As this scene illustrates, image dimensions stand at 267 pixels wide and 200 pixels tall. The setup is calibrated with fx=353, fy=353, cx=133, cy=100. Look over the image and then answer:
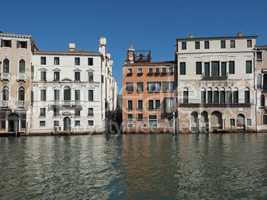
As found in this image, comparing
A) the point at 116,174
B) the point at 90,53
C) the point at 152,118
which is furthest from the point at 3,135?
the point at 116,174

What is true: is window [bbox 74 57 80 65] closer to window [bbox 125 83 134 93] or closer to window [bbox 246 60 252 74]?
window [bbox 125 83 134 93]

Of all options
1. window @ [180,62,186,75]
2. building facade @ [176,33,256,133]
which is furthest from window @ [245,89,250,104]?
window @ [180,62,186,75]

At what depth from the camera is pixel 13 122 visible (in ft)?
166

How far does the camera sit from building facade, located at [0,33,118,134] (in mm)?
50094

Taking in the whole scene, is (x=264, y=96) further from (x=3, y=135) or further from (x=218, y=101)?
(x=3, y=135)

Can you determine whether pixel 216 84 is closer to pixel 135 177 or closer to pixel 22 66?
pixel 22 66

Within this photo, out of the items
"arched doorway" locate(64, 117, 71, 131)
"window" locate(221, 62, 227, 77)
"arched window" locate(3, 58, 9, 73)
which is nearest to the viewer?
"arched window" locate(3, 58, 9, 73)

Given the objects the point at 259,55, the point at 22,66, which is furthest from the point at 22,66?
the point at 259,55

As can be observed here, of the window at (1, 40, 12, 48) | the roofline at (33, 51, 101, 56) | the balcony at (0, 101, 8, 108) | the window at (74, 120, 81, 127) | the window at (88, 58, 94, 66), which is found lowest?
the window at (74, 120, 81, 127)

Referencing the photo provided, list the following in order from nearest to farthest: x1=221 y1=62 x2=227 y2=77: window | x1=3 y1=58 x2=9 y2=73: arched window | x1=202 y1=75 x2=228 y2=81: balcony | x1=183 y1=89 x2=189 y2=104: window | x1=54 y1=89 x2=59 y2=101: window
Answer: x1=3 y1=58 x2=9 y2=73: arched window
x1=54 y1=89 x2=59 y2=101: window
x1=202 y1=75 x2=228 y2=81: balcony
x1=221 y1=62 x2=227 y2=77: window
x1=183 y1=89 x2=189 y2=104: window

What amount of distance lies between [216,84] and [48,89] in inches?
984

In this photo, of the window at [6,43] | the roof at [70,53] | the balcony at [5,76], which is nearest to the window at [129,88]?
the roof at [70,53]

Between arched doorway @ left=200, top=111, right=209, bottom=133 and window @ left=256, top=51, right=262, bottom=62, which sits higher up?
window @ left=256, top=51, right=262, bottom=62

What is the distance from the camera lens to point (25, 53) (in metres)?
50.2
